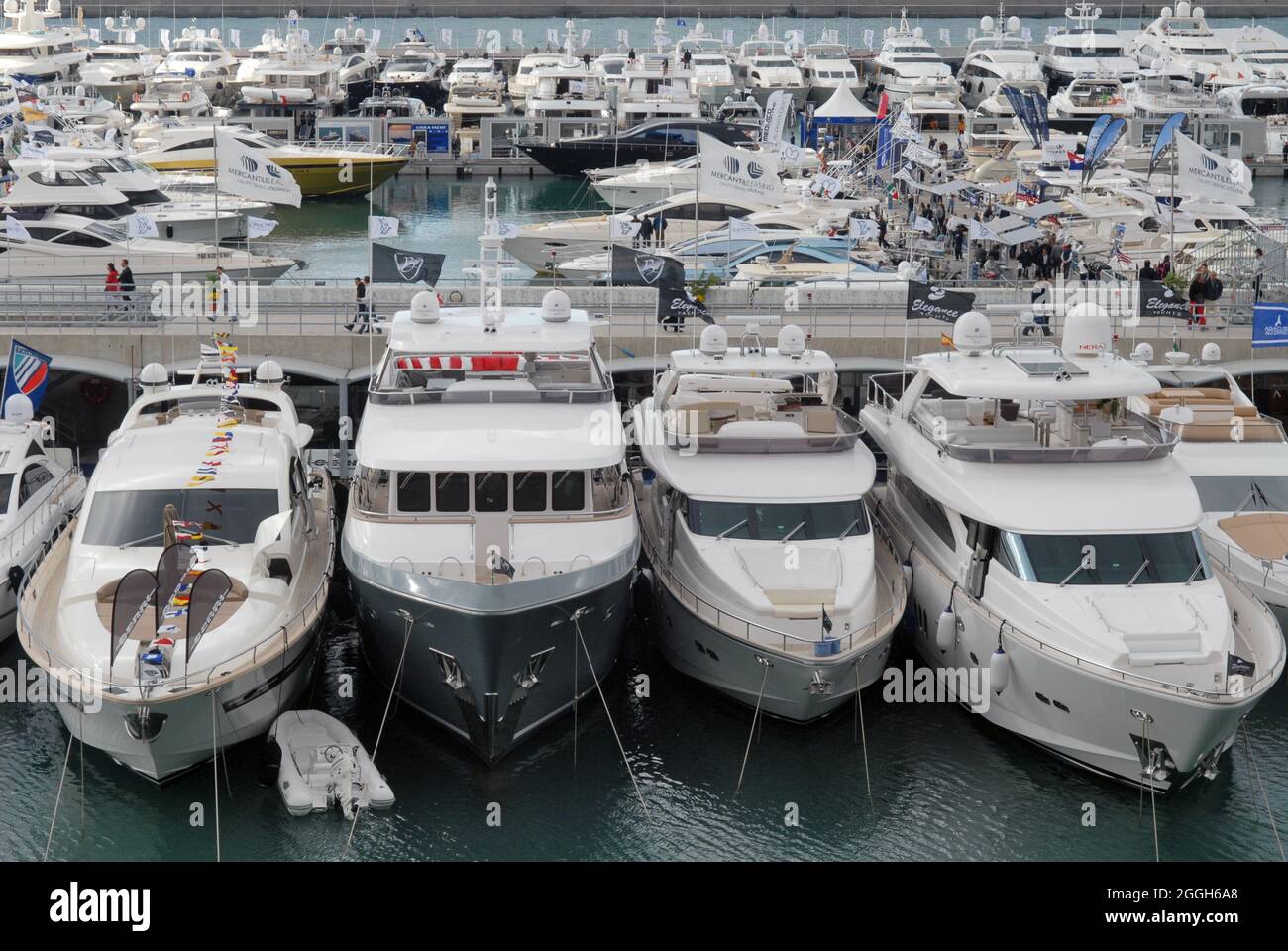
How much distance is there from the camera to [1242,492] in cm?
2725

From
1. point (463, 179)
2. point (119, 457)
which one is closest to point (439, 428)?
point (119, 457)

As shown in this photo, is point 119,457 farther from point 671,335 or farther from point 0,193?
point 0,193

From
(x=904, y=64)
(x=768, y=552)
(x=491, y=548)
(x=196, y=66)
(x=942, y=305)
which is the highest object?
(x=904, y=64)

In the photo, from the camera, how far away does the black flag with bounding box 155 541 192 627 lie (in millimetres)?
22109

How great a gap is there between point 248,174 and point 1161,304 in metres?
15.8

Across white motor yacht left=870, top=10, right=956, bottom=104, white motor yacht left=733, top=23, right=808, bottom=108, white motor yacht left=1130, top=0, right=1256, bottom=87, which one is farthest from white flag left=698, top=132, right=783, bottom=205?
white motor yacht left=1130, top=0, right=1256, bottom=87

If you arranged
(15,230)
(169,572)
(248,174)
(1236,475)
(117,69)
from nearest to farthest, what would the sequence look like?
(169,572) < (1236,475) < (248,174) < (15,230) < (117,69)

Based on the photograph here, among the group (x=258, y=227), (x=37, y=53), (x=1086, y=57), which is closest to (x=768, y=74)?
(x=1086, y=57)

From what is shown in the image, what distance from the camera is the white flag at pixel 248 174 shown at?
104 ft

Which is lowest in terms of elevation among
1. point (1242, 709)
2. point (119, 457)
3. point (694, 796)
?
point (694, 796)

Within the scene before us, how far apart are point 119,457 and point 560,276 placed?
24.1 meters

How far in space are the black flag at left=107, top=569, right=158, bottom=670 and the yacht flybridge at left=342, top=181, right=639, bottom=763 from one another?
2.58 metres

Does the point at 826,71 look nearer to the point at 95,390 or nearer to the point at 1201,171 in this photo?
the point at 1201,171

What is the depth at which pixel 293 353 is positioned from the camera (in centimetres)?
3244
